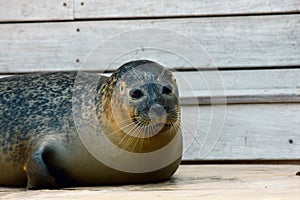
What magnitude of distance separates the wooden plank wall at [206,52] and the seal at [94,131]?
3.68ft

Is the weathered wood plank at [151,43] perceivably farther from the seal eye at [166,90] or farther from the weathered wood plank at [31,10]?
the seal eye at [166,90]

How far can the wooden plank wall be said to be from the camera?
387 centimetres

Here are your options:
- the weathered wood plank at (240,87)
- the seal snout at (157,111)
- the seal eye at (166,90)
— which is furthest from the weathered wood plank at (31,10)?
the seal snout at (157,111)

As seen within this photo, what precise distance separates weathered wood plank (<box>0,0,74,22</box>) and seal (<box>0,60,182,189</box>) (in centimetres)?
120

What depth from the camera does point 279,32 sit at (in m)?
3.96

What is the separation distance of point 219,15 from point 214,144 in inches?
28.3

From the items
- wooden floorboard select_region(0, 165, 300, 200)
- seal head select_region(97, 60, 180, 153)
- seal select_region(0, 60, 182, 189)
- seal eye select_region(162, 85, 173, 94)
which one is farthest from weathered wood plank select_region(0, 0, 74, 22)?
seal eye select_region(162, 85, 173, 94)

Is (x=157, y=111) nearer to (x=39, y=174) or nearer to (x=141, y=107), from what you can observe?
(x=141, y=107)

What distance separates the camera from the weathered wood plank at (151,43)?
13.0 feet

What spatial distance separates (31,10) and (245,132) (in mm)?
1375

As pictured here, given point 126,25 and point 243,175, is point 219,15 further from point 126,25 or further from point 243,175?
point 243,175

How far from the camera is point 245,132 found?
12.8 feet

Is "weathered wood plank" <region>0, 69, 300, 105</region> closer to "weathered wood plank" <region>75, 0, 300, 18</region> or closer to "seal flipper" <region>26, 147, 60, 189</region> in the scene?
"weathered wood plank" <region>75, 0, 300, 18</region>

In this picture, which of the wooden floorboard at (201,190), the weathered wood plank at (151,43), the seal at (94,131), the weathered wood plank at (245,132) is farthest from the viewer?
the weathered wood plank at (151,43)
